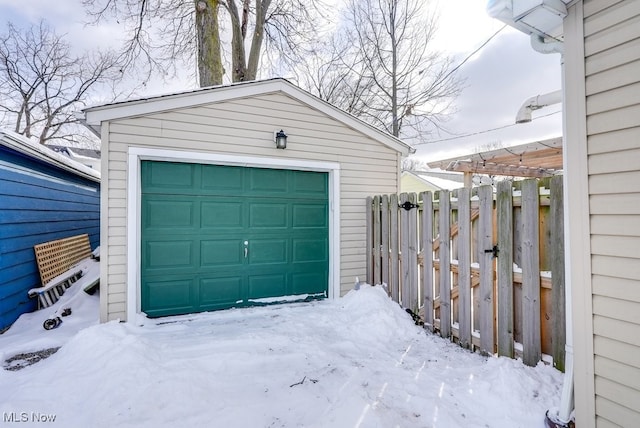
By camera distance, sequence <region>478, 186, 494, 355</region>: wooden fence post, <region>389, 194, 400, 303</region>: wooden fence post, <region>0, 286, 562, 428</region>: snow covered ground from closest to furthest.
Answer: <region>0, 286, 562, 428</region>: snow covered ground
<region>478, 186, 494, 355</region>: wooden fence post
<region>389, 194, 400, 303</region>: wooden fence post

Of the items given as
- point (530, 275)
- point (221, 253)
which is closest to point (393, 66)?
point (221, 253)

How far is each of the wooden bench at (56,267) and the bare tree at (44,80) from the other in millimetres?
9384

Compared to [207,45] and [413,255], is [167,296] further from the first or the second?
[207,45]

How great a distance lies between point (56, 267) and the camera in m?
5.46

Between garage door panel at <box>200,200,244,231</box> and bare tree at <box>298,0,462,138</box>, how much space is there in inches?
356

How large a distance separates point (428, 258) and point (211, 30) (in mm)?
8140

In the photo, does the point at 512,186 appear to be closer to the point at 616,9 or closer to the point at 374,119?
the point at 616,9

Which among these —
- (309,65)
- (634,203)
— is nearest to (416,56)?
(309,65)

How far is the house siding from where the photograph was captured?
1.68 m

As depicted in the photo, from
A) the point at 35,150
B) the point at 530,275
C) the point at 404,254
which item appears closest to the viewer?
the point at 530,275

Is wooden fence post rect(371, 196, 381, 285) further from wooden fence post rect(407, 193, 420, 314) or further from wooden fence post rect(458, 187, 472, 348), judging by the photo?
wooden fence post rect(458, 187, 472, 348)

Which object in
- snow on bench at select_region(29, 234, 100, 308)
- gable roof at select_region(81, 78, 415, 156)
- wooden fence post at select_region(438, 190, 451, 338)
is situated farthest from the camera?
snow on bench at select_region(29, 234, 100, 308)

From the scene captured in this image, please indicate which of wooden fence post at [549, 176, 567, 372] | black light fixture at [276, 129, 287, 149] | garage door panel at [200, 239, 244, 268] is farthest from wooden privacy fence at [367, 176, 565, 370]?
garage door panel at [200, 239, 244, 268]

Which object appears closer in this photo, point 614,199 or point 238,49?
point 614,199
